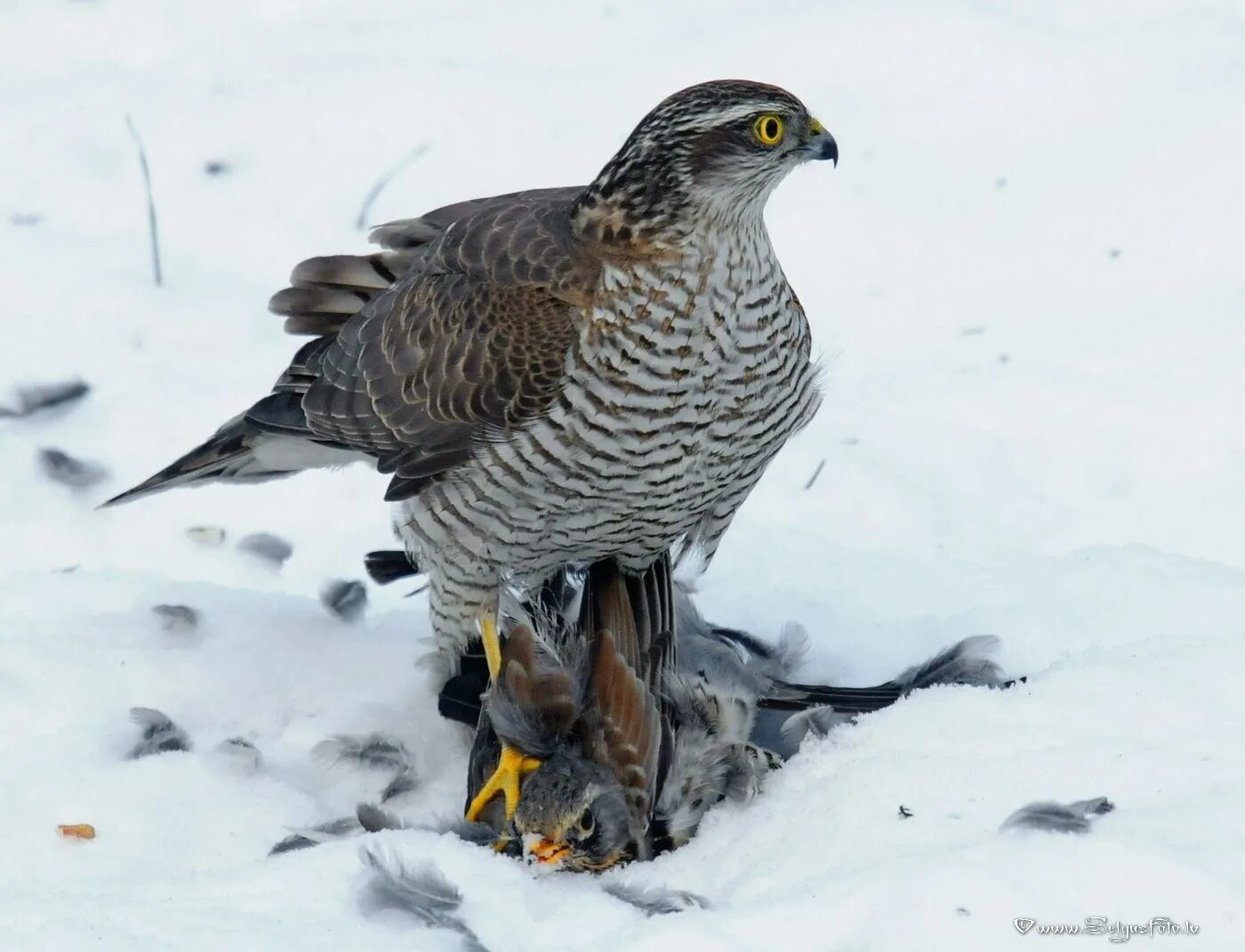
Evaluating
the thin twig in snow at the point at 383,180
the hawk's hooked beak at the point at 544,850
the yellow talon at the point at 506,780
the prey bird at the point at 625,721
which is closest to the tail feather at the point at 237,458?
the prey bird at the point at 625,721

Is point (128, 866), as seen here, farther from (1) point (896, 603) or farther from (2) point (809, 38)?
(2) point (809, 38)

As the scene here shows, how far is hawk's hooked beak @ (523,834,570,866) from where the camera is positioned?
12.1ft

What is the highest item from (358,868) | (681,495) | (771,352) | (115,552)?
(771,352)

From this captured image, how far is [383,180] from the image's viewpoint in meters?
6.66

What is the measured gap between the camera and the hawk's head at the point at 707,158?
400 centimetres

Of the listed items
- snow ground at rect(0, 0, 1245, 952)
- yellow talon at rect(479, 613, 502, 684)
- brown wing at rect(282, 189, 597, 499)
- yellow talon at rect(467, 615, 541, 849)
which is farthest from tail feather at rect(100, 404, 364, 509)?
yellow talon at rect(467, 615, 541, 849)

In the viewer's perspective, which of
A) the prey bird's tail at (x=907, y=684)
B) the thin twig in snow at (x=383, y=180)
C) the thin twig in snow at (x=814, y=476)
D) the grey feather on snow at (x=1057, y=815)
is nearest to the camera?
the grey feather on snow at (x=1057, y=815)

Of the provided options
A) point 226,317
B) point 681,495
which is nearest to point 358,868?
point 681,495

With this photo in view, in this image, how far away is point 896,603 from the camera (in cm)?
497

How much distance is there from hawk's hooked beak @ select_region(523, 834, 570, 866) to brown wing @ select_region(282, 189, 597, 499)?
966 mm

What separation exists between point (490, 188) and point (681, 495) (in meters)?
2.91

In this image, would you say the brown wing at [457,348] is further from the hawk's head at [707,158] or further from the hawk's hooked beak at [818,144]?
the hawk's hooked beak at [818,144]

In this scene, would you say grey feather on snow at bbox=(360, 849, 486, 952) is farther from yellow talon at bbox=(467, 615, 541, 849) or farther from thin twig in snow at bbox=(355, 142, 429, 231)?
thin twig in snow at bbox=(355, 142, 429, 231)

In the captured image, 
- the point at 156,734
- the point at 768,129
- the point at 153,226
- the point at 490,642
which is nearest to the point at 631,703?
the point at 490,642
